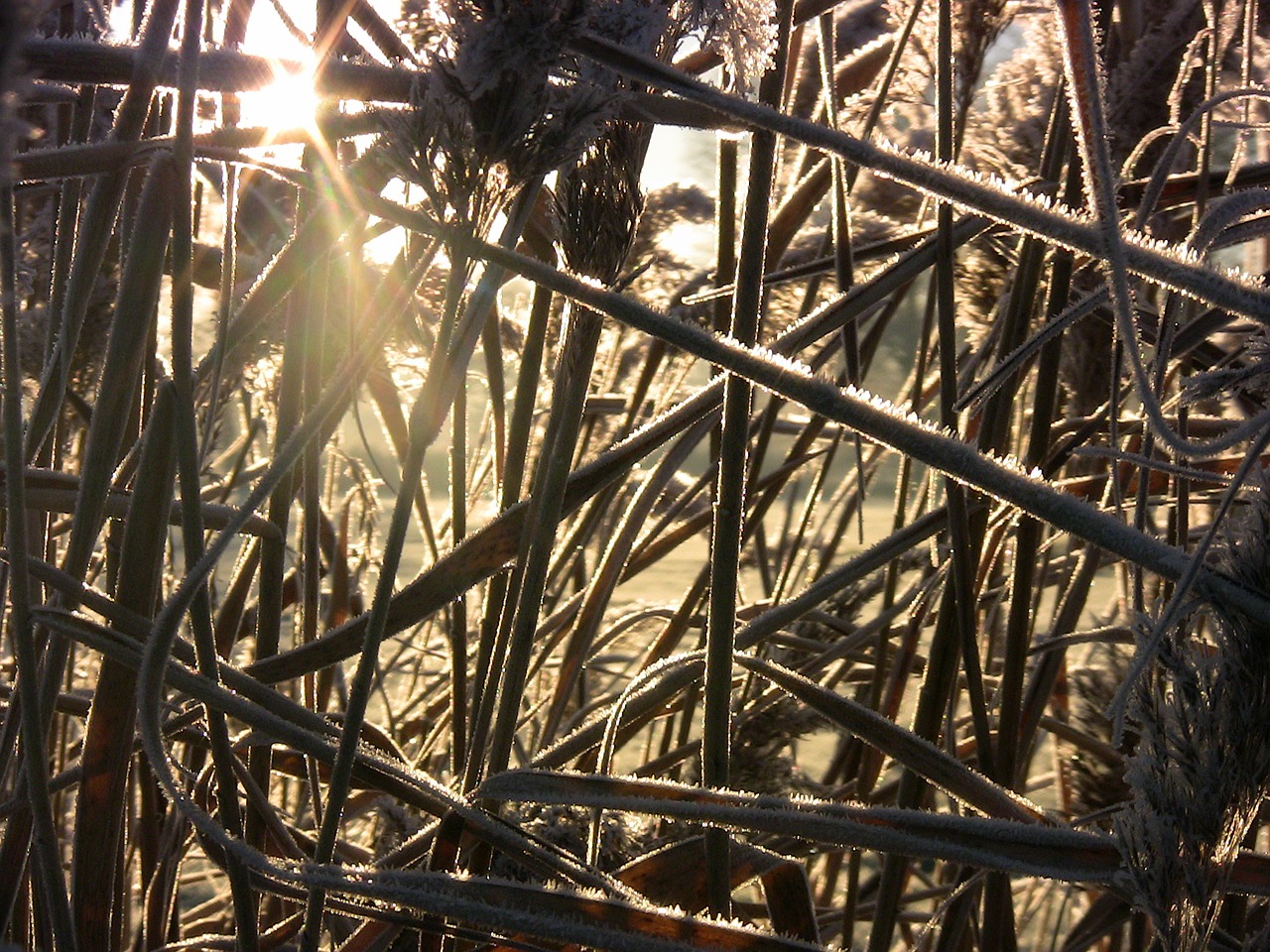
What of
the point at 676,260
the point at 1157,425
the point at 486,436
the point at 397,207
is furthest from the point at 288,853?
the point at 676,260

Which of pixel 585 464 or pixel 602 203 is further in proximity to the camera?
pixel 585 464

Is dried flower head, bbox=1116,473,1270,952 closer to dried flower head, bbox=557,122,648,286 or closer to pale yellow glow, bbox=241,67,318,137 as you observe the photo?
dried flower head, bbox=557,122,648,286

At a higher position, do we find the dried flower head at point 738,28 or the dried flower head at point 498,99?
the dried flower head at point 738,28

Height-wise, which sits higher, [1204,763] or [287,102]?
[287,102]

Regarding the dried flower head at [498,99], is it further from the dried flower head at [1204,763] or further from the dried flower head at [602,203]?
the dried flower head at [1204,763]

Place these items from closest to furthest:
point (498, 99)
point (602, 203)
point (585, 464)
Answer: point (498, 99)
point (602, 203)
point (585, 464)

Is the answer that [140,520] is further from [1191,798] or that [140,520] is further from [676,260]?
[676,260]

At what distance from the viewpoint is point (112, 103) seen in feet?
2.48

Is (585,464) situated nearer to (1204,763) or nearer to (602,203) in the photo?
(602,203)

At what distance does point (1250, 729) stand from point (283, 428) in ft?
1.31

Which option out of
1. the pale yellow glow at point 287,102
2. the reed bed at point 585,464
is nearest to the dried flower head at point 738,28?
the reed bed at point 585,464

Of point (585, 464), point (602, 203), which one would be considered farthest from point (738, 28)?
point (585, 464)

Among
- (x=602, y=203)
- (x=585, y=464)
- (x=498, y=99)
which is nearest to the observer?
(x=498, y=99)

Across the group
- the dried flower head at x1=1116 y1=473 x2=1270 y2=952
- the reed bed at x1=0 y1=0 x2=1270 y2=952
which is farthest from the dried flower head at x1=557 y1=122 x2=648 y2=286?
the dried flower head at x1=1116 y1=473 x2=1270 y2=952
